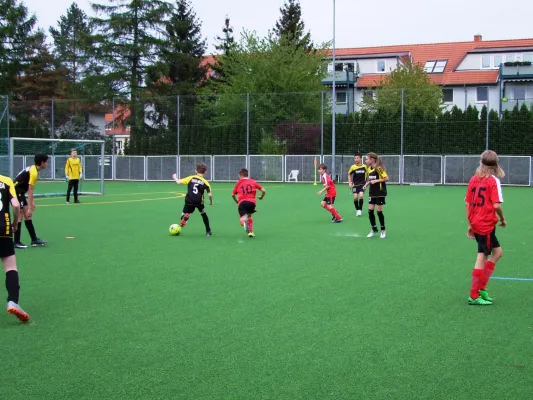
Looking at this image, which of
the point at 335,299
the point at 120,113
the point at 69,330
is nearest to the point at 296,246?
the point at 335,299

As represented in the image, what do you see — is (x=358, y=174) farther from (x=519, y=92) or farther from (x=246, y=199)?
(x=519, y=92)

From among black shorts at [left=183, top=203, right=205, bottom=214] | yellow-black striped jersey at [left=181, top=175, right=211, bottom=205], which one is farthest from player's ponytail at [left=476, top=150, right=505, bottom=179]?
black shorts at [left=183, top=203, right=205, bottom=214]

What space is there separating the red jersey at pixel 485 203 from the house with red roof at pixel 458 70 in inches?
1726

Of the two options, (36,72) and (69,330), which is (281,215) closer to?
(69,330)

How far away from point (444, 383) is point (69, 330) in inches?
135

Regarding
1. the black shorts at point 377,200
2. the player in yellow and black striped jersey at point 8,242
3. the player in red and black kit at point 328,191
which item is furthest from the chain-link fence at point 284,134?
the player in yellow and black striped jersey at point 8,242

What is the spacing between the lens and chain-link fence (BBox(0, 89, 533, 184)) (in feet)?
120

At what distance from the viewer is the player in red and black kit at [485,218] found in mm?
7008

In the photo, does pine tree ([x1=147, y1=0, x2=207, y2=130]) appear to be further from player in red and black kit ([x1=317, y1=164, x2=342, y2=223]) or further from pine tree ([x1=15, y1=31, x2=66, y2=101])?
player in red and black kit ([x1=317, y1=164, x2=342, y2=223])

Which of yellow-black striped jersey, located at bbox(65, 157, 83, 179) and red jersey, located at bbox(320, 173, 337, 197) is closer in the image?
red jersey, located at bbox(320, 173, 337, 197)

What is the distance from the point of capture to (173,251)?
1109 centimetres

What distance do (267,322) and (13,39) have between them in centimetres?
5596

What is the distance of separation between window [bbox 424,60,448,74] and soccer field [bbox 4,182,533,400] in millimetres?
50359

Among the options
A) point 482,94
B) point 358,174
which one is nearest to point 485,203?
point 358,174
